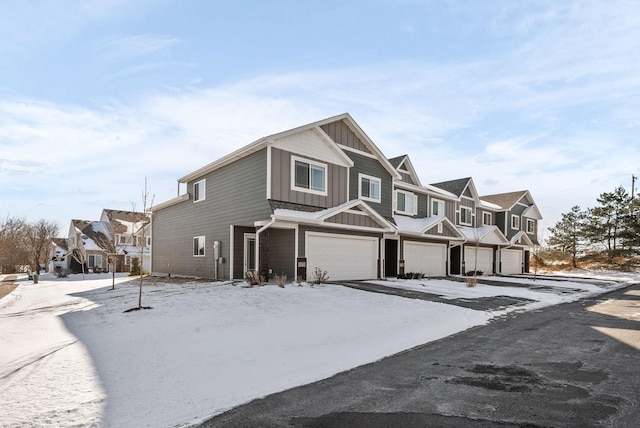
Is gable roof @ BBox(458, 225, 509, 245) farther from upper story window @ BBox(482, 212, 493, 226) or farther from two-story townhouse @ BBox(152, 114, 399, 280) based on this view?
two-story townhouse @ BBox(152, 114, 399, 280)

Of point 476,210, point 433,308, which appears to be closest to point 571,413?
point 433,308

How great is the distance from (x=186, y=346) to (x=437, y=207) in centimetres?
2353

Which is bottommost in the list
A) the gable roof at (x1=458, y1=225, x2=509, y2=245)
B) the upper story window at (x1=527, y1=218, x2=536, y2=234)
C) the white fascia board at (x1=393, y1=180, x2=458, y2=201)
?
the gable roof at (x1=458, y1=225, x2=509, y2=245)

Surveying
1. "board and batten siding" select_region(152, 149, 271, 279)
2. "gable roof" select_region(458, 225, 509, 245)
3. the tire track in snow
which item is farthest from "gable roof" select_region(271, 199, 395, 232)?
"gable roof" select_region(458, 225, 509, 245)

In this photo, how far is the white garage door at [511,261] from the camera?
3397cm

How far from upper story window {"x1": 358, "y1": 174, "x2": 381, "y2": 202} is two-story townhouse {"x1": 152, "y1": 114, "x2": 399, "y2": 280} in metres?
0.05

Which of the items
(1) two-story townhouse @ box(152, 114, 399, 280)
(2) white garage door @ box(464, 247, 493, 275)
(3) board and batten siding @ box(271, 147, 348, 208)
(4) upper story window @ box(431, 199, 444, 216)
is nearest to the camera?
(3) board and batten siding @ box(271, 147, 348, 208)

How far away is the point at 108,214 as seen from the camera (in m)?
45.1

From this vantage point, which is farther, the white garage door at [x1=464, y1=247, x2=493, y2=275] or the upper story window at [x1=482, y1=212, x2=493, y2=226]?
the upper story window at [x1=482, y1=212, x2=493, y2=226]

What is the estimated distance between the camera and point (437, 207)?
28.3 m

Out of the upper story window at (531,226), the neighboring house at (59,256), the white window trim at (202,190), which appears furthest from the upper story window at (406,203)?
the neighboring house at (59,256)

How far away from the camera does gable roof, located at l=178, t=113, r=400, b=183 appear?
54.3ft

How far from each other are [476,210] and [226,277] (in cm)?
2255

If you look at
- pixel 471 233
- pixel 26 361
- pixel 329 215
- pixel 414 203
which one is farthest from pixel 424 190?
pixel 26 361
